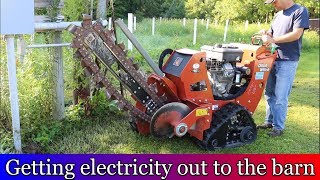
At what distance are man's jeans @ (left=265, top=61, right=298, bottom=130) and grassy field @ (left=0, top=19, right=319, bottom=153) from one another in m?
0.22

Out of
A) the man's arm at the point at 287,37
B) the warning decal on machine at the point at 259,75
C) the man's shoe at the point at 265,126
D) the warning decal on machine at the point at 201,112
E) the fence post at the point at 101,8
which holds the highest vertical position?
the fence post at the point at 101,8

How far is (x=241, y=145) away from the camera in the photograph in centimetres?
422

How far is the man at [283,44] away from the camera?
4316mm

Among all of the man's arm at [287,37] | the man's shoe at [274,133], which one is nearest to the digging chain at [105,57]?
the man's arm at [287,37]

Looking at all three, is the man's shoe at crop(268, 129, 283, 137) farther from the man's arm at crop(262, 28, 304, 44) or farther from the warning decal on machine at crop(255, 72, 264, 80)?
the man's arm at crop(262, 28, 304, 44)

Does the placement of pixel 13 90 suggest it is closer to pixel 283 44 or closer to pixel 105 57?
pixel 105 57

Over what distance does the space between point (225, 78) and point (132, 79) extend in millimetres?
1017

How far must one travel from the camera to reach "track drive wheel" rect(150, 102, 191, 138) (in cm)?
377

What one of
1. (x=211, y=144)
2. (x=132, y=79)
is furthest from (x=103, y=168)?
(x=211, y=144)

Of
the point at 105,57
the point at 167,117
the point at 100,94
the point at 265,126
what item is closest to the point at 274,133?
the point at 265,126

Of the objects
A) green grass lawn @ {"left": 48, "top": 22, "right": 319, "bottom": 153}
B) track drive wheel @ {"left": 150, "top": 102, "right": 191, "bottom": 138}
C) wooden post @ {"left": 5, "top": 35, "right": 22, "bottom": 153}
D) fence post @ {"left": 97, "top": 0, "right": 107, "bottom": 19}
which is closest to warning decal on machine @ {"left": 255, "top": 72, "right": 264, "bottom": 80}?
green grass lawn @ {"left": 48, "top": 22, "right": 319, "bottom": 153}

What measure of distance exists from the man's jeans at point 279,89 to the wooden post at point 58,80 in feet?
7.45

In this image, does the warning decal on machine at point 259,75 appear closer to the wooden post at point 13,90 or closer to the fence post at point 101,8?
the fence post at point 101,8

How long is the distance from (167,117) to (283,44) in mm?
A: 1597
